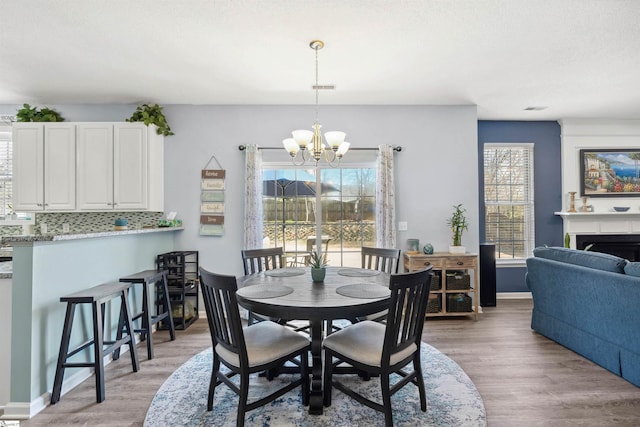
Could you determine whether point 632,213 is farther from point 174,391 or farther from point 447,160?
point 174,391

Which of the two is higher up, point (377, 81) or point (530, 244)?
point (377, 81)

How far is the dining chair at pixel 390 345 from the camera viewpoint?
1828mm

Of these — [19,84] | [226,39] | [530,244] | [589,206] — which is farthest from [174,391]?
[589,206]

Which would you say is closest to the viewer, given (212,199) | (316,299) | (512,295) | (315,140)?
(316,299)

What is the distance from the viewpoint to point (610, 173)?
195 inches

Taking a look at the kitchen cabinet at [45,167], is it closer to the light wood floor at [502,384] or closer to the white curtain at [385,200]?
the light wood floor at [502,384]

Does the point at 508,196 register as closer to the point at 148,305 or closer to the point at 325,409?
the point at 325,409

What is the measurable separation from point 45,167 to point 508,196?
20.8 feet

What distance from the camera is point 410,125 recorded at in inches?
169

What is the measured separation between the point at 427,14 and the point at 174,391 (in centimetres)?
332

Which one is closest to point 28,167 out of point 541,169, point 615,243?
point 541,169

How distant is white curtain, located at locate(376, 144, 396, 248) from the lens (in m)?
4.10

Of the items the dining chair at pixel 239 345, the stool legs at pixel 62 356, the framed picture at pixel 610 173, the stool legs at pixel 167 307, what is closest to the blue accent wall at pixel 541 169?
the framed picture at pixel 610 173

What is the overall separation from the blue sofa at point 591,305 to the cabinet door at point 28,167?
18.9 feet
